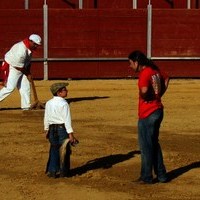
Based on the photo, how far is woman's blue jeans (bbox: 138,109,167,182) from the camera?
357 inches

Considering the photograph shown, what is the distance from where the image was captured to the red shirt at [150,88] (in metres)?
8.91

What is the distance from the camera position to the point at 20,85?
48.9 ft

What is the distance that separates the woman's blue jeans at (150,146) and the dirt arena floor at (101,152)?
5.1 inches

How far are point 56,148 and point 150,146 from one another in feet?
3.52

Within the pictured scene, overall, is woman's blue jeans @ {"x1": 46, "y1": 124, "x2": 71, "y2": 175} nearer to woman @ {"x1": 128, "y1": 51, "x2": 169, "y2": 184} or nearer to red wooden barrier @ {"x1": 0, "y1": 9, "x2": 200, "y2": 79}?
woman @ {"x1": 128, "y1": 51, "x2": 169, "y2": 184}

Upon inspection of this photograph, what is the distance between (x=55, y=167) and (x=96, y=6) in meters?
15.2

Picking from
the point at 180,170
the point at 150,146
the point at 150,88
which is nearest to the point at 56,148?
the point at 150,146

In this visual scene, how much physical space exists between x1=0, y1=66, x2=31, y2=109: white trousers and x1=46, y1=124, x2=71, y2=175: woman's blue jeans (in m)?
5.20

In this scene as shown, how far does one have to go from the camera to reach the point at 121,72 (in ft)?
72.6

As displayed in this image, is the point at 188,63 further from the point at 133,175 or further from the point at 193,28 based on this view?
the point at 133,175

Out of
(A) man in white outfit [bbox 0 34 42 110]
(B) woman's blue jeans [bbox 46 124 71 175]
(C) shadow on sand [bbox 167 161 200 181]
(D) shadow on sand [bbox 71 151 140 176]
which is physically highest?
(A) man in white outfit [bbox 0 34 42 110]

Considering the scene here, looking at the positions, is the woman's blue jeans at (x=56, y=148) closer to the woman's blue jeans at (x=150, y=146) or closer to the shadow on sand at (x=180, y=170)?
the woman's blue jeans at (x=150, y=146)

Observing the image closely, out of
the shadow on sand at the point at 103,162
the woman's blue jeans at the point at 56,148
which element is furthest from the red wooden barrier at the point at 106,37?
the woman's blue jeans at the point at 56,148

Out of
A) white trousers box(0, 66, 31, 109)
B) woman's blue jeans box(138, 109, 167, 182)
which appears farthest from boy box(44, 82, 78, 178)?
white trousers box(0, 66, 31, 109)
